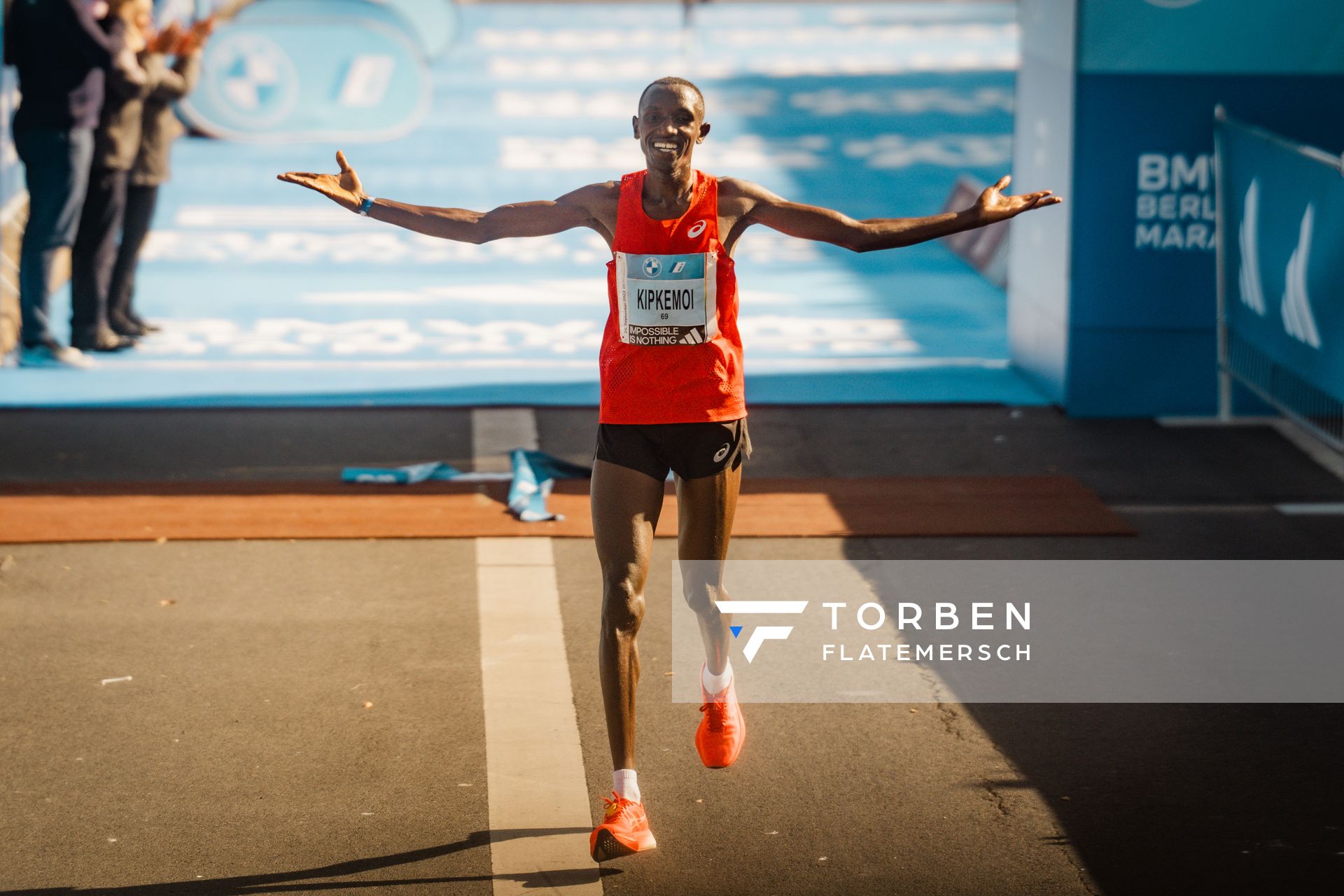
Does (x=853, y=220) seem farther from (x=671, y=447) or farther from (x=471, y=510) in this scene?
Result: (x=471, y=510)

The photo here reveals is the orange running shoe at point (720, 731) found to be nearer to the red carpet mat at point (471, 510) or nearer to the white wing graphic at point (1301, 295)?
the red carpet mat at point (471, 510)

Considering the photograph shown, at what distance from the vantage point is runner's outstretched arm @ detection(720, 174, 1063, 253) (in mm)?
5160

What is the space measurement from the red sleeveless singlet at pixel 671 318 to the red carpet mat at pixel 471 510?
323 centimetres

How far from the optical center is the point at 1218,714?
608 cm

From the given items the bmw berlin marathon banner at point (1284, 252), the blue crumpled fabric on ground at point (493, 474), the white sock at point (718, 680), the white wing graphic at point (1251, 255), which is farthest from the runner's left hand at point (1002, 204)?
the white wing graphic at point (1251, 255)

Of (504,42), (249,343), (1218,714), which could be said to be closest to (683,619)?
(1218,714)

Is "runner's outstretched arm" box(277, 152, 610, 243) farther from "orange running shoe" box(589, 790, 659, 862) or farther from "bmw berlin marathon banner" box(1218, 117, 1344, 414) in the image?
"bmw berlin marathon banner" box(1218, 117, 1344, 414)

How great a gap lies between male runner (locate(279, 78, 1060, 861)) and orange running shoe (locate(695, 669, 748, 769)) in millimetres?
450

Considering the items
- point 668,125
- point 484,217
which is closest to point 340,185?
point 484,217

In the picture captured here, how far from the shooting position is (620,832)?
4.82 metres

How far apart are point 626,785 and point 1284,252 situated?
20.8ft

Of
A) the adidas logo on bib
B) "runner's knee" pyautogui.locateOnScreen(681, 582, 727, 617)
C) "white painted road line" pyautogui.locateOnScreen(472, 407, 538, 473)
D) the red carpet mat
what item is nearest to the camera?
the adidas logo on bib

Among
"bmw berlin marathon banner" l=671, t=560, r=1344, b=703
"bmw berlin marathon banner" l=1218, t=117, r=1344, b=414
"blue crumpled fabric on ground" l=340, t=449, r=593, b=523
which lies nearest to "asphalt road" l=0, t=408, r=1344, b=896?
"bmw berlin marathon banner" l=671, t=560, r=1344, b=703

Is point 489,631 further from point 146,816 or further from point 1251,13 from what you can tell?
point 1251,13
